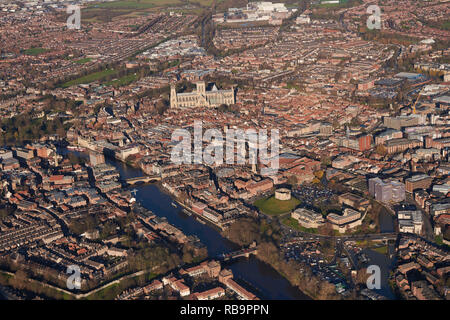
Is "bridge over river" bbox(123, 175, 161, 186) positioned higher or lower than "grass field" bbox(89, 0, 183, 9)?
lower

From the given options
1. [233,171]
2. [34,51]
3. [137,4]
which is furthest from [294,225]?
[137,4]

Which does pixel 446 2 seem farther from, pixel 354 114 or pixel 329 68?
pixel 354 114

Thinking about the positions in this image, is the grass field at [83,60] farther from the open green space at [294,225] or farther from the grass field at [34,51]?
→ the open green space at [294,225]

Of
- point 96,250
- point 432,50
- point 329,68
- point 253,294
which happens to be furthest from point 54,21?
point 253,294

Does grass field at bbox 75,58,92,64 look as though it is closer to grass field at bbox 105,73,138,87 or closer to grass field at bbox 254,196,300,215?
grass field at bbox 105,73,138,87

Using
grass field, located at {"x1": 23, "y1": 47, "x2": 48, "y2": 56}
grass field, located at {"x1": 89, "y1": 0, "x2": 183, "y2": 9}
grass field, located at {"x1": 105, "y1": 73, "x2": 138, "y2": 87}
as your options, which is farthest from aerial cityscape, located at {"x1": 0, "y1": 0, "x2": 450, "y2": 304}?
grass field, located at {"x1": 89, "y1": 0, "x2": 183, "y2": 9}

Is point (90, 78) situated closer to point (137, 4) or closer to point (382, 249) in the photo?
point (382, 249)
